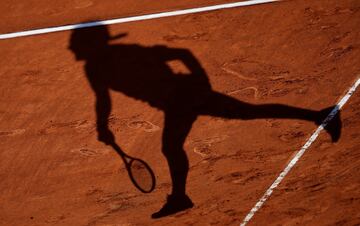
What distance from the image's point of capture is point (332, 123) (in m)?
6.23

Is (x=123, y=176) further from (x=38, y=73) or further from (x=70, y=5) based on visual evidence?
(x=70, y=5)

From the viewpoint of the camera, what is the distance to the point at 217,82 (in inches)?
253

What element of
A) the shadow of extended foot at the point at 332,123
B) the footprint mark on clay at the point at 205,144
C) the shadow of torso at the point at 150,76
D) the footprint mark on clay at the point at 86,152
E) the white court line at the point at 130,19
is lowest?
the footprint mark on clay at the point at 86,152

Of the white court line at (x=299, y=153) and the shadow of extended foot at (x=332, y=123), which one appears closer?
the white court line at (x=299, y=153)

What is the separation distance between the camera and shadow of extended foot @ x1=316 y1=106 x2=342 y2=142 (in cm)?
618

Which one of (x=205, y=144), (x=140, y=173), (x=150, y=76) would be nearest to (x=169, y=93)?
(x=150, y=76)

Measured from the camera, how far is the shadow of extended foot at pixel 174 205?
19.5ft

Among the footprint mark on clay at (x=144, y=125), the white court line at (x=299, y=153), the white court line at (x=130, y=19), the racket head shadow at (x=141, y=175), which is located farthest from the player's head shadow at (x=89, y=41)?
the white court line at (x=299, y=153)

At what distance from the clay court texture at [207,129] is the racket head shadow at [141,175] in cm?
8

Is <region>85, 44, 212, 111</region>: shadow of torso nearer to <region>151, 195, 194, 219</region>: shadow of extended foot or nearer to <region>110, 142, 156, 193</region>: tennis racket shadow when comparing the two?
<region>110, 142, 156, 193</region>: tennis racket shadow

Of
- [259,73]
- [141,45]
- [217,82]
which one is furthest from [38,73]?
[259,73]

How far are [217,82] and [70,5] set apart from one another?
9.37ft

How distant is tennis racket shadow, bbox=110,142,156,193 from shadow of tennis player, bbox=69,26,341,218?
1.00 feet

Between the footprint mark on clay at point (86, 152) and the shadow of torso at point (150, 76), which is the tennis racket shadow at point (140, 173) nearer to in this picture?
the footprint mark on clay at point (86, 152)
